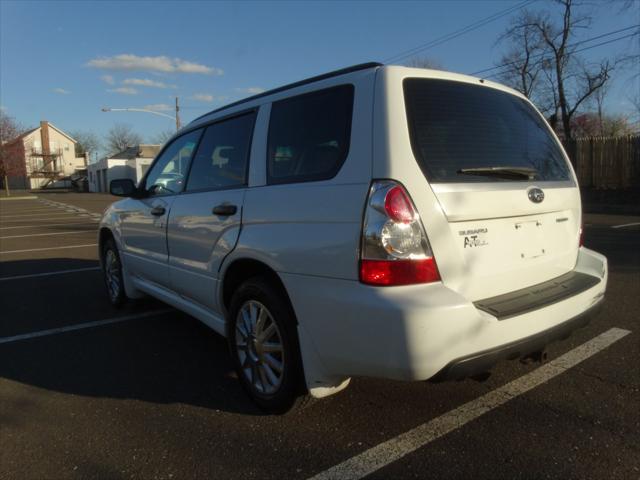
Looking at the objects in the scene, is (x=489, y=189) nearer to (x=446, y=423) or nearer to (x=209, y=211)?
(x=446, y=423)

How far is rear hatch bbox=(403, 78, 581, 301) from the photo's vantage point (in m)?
2.38

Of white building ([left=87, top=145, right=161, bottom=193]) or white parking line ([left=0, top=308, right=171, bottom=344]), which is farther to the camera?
white building ([left=87, top=145, right=161, bottom=193])

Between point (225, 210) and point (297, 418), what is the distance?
1.32 meters

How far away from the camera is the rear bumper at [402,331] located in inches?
86.2

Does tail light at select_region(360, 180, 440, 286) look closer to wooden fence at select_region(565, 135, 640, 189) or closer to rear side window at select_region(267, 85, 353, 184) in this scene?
rear side window at select_region(267, 85, 353, 184)

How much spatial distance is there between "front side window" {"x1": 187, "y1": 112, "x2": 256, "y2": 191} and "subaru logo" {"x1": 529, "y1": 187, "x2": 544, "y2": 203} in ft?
5.43

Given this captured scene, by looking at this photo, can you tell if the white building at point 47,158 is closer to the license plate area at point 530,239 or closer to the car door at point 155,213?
the car door at point 155,213

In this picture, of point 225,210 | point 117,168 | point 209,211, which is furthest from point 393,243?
point 117,168

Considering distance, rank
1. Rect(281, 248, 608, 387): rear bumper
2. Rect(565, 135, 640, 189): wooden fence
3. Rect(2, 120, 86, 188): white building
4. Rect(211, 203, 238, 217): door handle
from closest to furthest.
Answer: Rect(281, 248, 608, 387): rear bumper
Rect(211, 203, 238, 217): door handle
Rect(565, 135, 640, 189): wooden fence
Rect(2, 120, 86, 188): white building

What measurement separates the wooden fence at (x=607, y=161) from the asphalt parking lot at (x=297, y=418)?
1666cm

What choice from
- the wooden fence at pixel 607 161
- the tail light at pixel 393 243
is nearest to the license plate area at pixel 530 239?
the tail light at pixel 393 243

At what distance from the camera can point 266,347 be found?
9.62 feet

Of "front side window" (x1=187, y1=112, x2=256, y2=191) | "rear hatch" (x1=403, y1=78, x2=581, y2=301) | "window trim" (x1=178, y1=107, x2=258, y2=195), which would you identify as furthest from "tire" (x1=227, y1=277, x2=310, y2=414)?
"rear hatch" (x1=403, y1=78, x2=581, y2=301)

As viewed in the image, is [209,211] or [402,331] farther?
[209,211]
